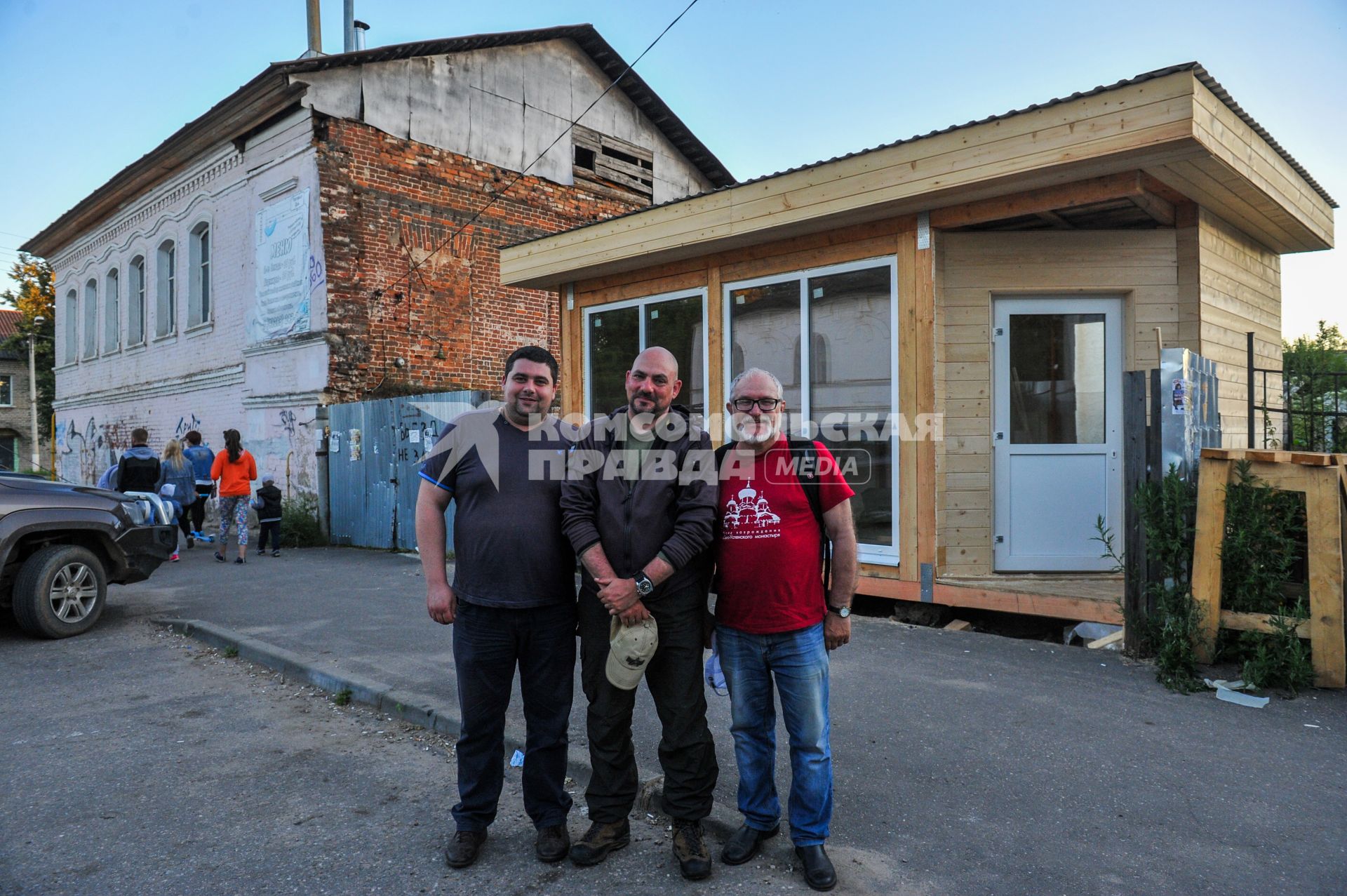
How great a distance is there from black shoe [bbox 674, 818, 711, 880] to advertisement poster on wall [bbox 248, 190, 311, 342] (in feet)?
40.4

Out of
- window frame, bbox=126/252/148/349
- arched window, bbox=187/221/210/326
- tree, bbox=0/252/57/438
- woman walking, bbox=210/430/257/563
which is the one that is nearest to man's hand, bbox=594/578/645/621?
woman walking, bbox=210/430/257/563

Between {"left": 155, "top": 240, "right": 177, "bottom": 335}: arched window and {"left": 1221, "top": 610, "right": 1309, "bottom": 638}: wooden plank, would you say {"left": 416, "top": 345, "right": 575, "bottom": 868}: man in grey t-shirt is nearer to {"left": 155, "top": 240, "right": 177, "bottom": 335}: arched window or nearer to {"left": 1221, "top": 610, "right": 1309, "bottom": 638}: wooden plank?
{"left": 1221, "top": 610, "right": 1309, "bottom": 638}: wooden plank

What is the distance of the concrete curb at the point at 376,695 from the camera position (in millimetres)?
3732

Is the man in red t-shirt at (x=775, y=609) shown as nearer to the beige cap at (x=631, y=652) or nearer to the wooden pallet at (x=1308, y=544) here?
the beige cap at (x=631, y=652)

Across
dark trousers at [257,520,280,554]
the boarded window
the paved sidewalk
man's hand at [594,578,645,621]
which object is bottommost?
the paved sidewalk

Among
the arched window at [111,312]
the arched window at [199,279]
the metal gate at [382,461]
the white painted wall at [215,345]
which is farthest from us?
the arched window at [111,312]

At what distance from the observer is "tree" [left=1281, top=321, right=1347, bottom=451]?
8.78m

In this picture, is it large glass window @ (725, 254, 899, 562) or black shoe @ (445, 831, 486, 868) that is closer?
black shoe @ (445, 831, 486, 868)

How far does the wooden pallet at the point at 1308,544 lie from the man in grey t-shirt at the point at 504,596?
416cm

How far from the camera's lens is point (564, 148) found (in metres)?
16.8

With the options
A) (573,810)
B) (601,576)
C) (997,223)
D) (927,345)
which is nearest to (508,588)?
(601,576)

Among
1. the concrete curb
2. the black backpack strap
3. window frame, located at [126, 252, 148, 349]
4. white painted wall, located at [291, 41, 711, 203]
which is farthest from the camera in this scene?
window frame, located at [126, 252, 148, 349]

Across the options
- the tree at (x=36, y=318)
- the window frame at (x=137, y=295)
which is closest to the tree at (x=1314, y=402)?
the window frame at (x=137, y=295)

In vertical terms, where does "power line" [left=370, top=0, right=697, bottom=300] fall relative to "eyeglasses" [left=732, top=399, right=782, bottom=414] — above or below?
above
